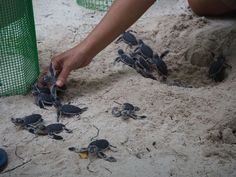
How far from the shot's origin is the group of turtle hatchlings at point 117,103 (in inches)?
67.9

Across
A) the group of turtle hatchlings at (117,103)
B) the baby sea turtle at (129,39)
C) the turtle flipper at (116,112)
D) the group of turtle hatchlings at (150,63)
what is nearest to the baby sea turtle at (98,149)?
the group of turtle hatchlings at (117,103)

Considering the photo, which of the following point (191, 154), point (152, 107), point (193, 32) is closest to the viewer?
point (191, 154)

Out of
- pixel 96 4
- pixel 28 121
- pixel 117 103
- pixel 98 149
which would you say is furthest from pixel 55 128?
pixel 96 4

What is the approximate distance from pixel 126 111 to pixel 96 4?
1.43m

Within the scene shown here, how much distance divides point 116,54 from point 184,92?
1.73 feet

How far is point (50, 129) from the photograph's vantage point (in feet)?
5.90

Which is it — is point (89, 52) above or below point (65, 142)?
above

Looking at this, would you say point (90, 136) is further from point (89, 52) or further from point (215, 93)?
point (215, 93)

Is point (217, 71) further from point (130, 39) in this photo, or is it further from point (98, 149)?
point (98, 149)

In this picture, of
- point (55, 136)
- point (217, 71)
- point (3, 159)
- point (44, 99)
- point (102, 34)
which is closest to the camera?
point (3, 159)

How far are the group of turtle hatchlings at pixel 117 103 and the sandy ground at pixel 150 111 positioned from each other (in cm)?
3

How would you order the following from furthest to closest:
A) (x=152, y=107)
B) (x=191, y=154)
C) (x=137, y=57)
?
(x=137, y=57), (x=152, y=107), (x=191, y=154)

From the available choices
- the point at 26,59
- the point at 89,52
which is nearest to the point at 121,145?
the point at 89,52

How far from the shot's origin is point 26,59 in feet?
6.99
